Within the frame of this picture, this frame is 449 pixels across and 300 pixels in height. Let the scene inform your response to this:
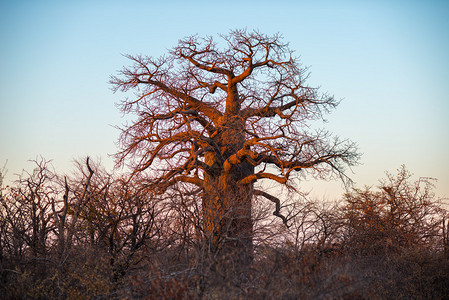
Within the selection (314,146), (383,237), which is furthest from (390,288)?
(314,146)

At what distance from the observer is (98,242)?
9.45m

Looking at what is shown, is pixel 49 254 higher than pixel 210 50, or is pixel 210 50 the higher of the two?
pixel 210 50

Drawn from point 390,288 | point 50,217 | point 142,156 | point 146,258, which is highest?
point 142,156

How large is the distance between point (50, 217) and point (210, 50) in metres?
7.79

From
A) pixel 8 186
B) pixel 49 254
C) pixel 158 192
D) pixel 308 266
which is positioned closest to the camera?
pixel 308 266

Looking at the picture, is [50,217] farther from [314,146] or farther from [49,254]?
[314,146]

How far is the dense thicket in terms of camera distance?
6891 millimetres

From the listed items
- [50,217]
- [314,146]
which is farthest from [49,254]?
[314,146]

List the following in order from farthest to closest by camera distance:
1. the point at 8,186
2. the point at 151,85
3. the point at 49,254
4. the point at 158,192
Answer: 1. the point at 151,85
2. the point at 158,192
3. the point at 8,186
4. the point at 49,254

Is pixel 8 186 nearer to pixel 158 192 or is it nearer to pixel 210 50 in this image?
pixel 158 192

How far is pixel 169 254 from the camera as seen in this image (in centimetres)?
913

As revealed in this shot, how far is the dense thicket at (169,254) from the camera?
6891 millimetres

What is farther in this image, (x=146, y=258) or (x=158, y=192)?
(x=158, y=192)

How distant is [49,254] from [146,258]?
1974 millimetres
